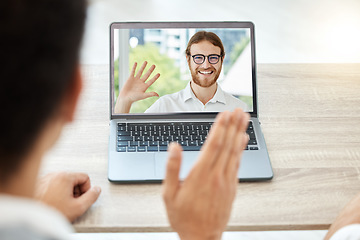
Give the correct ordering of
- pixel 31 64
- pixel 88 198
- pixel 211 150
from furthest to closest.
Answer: pixel 88 198 → pixel 211 150 → pixel 31 64

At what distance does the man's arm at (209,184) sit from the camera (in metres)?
0.72

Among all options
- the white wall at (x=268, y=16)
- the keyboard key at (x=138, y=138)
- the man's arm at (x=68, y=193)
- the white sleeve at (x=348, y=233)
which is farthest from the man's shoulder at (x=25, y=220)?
the white wall at (x=268, y=16)

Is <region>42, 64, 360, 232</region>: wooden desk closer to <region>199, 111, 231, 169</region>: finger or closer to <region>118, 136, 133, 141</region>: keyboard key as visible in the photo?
<region>118, 136, 133, 141</region>: keyboard key

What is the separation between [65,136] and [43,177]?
215 mm

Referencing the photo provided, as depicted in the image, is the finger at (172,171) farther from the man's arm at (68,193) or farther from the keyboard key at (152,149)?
the keyboard key at (152,149)

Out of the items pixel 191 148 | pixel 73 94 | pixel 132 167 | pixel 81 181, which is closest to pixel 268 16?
pixel 191 148

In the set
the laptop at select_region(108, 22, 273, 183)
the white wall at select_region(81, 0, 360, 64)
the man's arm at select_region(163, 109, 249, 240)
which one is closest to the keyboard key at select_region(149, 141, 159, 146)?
the laptop at select_region(108, 22, 273, 183)

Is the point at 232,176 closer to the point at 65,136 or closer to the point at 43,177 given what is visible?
the point at 43,177

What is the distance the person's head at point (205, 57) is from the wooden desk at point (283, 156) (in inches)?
7.0

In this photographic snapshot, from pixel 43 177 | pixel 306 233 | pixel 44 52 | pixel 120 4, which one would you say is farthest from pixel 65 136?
pixel 120 4

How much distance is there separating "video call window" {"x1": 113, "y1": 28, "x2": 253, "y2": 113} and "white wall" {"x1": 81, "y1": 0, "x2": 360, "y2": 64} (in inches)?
47.8

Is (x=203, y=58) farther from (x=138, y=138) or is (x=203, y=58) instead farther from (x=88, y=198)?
(x=88, y=198)

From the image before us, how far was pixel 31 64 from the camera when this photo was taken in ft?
1.39

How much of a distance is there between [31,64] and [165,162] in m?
0.68
